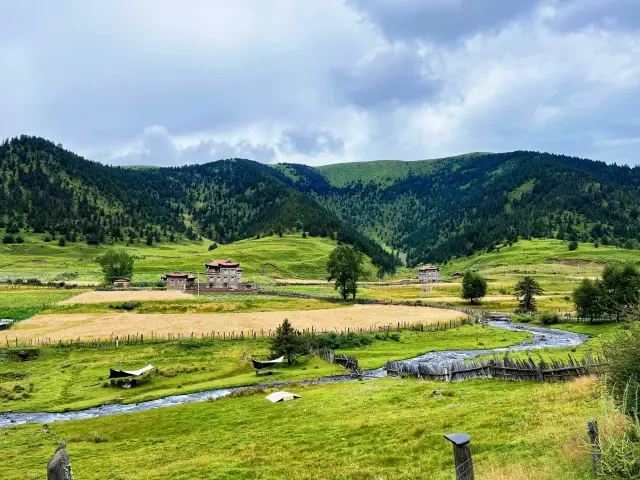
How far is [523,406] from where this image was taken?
2741 centimetres

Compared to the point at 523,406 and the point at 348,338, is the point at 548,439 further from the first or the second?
the point at 348,338

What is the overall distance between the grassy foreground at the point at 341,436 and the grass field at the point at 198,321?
46307 mm

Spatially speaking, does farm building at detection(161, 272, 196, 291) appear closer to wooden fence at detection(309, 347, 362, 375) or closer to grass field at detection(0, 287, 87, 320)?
grass field at detection(0, 287, 87, 320)

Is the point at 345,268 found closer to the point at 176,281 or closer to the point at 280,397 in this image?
the point at 176,281

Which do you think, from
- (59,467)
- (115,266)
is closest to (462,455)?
(59,467)

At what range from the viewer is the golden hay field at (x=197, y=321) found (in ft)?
277

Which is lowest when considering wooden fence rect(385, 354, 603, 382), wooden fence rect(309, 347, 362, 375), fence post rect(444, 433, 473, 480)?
wooden fence rect(309, 347, 362, 375)

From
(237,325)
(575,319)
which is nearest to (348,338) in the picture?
(237,325)

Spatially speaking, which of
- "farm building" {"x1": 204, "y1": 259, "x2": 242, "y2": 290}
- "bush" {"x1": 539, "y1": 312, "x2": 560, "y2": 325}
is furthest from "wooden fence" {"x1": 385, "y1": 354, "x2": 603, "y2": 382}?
"farm building" {"x1": 204, "y1": 259, "x2": 242, "y2": 290}

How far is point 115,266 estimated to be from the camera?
174875 millimetres

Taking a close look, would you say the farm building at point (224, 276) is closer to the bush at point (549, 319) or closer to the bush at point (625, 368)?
the bush at point (549, 319)

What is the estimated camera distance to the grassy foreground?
19594 millimetres

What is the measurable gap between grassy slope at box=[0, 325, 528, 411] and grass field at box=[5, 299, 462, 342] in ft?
34.6

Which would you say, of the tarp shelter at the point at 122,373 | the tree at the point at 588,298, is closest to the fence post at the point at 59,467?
the tarp shelter at the point at 122,373
